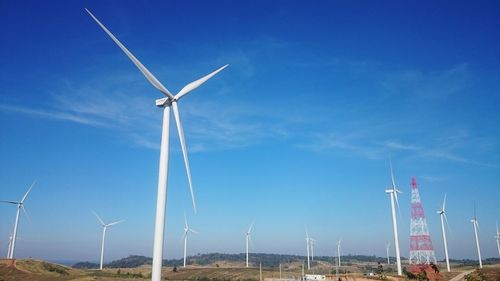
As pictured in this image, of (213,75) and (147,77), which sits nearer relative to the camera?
(147,77)

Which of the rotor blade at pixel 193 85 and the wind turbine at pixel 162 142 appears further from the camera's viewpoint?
the rotor blade at pixel 193 85

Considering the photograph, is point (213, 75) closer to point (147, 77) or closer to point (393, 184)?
point (147, 77)

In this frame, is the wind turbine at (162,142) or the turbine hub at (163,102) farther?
the turbine hub at (163,102)

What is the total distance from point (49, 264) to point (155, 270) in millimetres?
99701

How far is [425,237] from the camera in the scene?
8944cm

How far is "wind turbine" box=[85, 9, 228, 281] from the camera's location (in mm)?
38344

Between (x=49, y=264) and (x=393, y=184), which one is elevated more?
(x=393, y=184)

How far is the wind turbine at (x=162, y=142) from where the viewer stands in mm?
38344

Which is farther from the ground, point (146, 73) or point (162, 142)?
point (146, 73)

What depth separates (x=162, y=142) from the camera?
42.8m

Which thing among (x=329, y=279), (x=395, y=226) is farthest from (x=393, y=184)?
(x=329, y=279)

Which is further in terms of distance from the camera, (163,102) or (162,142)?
(163,102)

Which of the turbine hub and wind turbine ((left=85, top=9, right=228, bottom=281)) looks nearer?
wind turbine ((left=85, top=9, right=228, bottom=281))

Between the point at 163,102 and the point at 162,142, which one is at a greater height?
the point at 163,102
